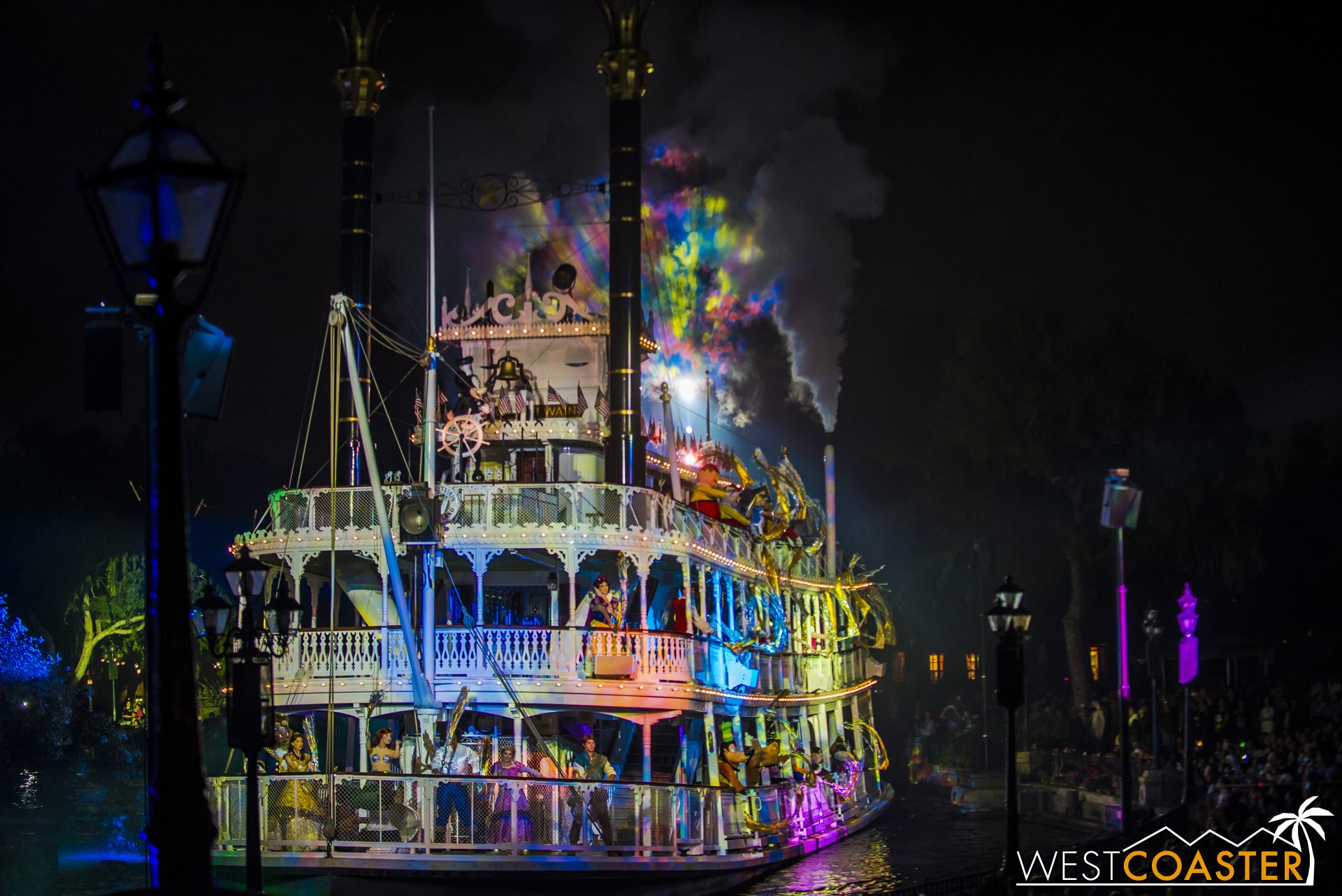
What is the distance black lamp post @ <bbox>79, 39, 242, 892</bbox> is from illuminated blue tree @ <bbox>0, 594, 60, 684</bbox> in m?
31.6

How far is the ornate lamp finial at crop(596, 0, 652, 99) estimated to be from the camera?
28859 millimetres

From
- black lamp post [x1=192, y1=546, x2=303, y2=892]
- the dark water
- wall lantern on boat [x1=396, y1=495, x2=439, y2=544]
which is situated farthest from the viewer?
wall lantern on boat [x1=396, y1=495, x2=439, y2=544]

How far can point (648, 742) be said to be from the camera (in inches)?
841

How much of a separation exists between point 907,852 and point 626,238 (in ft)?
40.6

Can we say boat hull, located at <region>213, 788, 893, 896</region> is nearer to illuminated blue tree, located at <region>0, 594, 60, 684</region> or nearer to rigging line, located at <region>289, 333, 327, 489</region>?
rigging line, located at <region>289, 333, 327, 489</region>

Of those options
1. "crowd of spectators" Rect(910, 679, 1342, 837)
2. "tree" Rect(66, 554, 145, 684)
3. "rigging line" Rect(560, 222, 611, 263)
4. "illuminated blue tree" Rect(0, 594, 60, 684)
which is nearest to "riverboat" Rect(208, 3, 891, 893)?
"crowd of spectators" Rect(910, 679, 1342, 837)

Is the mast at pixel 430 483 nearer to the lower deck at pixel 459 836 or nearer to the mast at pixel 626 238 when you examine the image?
the lower deck at pixel 459 836

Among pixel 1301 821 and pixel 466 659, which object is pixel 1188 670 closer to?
pixel 1301 821

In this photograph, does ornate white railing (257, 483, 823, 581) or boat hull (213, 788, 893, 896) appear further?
ornate white railing (257, 483, 823, 581)

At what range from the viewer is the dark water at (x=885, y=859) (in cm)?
1731

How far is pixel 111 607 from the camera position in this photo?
39.6 metres

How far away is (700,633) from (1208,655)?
28.4 meters

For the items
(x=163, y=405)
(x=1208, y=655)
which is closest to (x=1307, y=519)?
(x=1208, y=655)

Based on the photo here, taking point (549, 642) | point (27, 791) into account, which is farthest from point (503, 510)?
point (27, 791)
